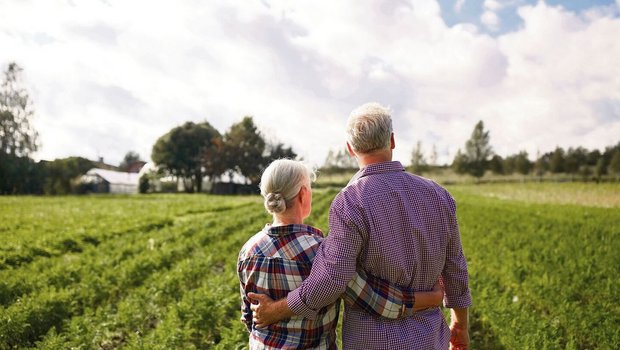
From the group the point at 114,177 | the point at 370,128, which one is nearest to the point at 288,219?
the point at 370,128

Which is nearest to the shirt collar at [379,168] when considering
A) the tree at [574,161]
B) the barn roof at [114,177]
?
the barn roof at [114,177]

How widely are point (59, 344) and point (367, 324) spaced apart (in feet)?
12.6

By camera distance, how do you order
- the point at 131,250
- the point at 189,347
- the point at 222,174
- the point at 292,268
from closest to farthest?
1. the point at 292,268
2. the point at 189,347
3. the point at 131,250
4. the point at 222,174

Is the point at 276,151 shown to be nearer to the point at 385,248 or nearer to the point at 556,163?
the point at 556,163

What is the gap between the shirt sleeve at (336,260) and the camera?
2072mm

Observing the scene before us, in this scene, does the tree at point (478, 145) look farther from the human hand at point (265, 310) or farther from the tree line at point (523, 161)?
the human hand at point (265, 310)

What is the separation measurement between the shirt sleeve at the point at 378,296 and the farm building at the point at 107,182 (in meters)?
61.0

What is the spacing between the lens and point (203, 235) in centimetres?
1384

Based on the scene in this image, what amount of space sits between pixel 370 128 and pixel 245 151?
63523mm

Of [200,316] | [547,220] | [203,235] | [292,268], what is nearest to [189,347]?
[200,316]

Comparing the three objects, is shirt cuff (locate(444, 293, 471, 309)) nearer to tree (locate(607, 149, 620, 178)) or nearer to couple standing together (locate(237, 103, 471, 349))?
couple standing together (locate(237, 103, 471, 349))

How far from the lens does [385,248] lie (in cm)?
212

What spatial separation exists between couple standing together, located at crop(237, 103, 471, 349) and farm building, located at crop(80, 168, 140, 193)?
199 ft

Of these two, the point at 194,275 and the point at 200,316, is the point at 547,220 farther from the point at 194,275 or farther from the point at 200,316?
the point at 200,316
